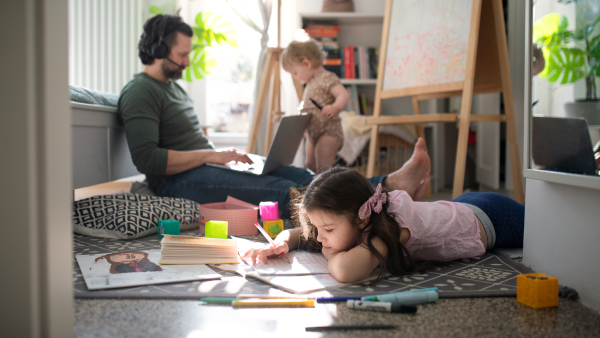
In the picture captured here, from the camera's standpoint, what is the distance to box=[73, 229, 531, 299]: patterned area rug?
976 millimetres

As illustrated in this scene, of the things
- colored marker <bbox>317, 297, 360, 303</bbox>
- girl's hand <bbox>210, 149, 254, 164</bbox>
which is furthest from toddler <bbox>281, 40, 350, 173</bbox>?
colored marker <bbox>317, 297, 360, 303</bbox>

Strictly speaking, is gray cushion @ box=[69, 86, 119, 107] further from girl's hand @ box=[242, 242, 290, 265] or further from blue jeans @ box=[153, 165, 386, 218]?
girl's hand @ box=[242, 242, 290, 265]

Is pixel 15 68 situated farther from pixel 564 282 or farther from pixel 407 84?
pixel 407 84

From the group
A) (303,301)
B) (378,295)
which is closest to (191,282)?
(303,301)

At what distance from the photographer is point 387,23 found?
2.58 metres

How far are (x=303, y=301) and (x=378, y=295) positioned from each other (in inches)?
6.3

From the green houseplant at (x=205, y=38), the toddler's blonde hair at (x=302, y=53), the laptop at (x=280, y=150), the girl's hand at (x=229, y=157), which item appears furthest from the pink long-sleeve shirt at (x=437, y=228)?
the green houseplant at (x=205, y=38)

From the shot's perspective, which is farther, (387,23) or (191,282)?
(387,23)

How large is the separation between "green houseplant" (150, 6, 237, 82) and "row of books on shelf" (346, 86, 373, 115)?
39.6 inches

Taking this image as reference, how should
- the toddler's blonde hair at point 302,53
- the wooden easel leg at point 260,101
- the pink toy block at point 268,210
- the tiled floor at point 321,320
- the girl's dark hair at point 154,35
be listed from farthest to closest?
1. the wooden easel leg at point 260,101
2. the toddler's blonde hair at point 302,53
3. the girl's dark hair at point 154,35
4. the pink toy block at point 268,210
5. the tiled floor at point 321,320

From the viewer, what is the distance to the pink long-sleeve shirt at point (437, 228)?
3.90 ft

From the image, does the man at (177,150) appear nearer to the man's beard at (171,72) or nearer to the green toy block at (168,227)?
the man's beard at (171,72)

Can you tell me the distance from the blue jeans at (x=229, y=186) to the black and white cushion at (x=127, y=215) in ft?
0.49

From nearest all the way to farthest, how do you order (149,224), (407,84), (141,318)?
1. (141,318)
2. (149,224)
3. (407,84)
